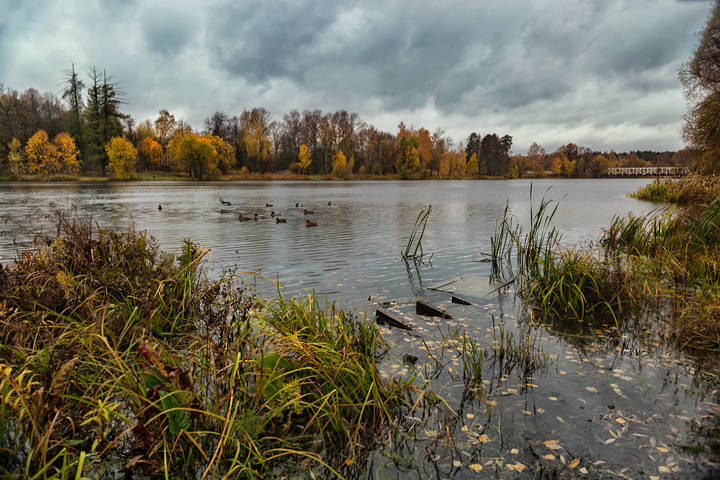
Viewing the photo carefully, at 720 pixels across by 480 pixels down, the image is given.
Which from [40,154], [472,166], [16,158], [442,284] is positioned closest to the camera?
[442,284]

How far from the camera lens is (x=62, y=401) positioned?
11.3 ft

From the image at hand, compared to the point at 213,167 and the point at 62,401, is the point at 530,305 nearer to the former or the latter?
the point at 62,401

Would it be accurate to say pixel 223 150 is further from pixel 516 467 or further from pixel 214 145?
pixel 516 467

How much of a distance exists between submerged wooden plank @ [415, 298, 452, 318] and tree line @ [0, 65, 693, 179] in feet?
124

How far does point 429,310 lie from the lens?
7.39 metres

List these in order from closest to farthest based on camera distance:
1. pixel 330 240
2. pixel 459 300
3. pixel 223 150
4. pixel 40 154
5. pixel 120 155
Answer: pixel 459 300, pixel 330 240, pixel 40 154, pixel 120 155, pixel 223 150

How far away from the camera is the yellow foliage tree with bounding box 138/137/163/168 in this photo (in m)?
94.8

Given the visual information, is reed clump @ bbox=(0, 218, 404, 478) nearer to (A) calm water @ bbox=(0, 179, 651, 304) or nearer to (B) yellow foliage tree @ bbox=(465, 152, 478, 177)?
→ (A) calm water @ bbox=(0, 179, 651, 304)

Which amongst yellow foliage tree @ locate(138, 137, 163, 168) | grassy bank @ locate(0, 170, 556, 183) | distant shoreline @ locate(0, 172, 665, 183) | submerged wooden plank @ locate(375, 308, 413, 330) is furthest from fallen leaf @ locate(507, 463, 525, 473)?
yellow foliage tree @ locate(138, 137, 163, 168)

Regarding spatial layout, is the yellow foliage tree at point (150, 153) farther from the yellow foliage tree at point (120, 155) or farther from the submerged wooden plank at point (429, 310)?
the submerged wooden plank at point (429, 310)

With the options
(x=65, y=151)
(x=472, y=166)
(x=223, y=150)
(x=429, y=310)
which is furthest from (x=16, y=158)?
(x=472, y=166)

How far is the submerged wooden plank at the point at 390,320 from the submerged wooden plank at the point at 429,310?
54 cm

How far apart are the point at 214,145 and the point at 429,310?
93.1m

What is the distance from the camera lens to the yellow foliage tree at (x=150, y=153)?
9481 cm
